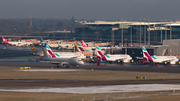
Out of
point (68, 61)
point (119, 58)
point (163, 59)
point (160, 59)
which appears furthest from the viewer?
point (119, 58)

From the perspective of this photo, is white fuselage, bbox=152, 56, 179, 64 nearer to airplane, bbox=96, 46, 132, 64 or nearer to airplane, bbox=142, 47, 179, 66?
airplane, bbox=142, 47, 179, 66

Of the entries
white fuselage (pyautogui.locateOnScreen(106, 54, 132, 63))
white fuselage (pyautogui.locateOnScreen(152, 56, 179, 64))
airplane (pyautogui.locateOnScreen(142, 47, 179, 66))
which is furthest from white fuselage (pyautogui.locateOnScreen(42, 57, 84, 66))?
white fuselage (pyautogui.locateOnScreen(152, 56, 179, 64))

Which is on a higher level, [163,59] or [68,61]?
[163,59]

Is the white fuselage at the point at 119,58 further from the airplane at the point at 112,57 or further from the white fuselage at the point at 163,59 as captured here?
the white fuselage at the point at 163,59

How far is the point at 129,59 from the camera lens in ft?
406

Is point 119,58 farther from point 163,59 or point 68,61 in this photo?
point 68,61

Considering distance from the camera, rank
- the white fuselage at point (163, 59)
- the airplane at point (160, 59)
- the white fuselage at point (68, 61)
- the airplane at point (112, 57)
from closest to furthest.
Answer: the white fuselage at point (68, 61)
the airplane at point (160, 59)
the white fuselage at point (163, 59)
the airplane at point (112, 57)

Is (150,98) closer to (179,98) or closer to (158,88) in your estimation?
(179,98)

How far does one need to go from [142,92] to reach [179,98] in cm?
788

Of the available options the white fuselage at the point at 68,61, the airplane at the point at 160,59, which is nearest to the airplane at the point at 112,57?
the airplane at the point at 160,59

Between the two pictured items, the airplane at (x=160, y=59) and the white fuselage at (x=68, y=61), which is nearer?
the white fuselage at (x=68, y=61)

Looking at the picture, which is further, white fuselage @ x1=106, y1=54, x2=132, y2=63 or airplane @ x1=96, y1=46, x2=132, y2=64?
white fuselage @ x1=106, y1=54, x2=132, y2=63

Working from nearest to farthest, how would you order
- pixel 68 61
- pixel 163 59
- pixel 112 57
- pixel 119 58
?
pixel 68 61
pixel 163 59
pixel 112 57
pixel 119 58

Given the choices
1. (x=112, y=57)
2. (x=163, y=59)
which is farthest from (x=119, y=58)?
(x=163, y=59)
